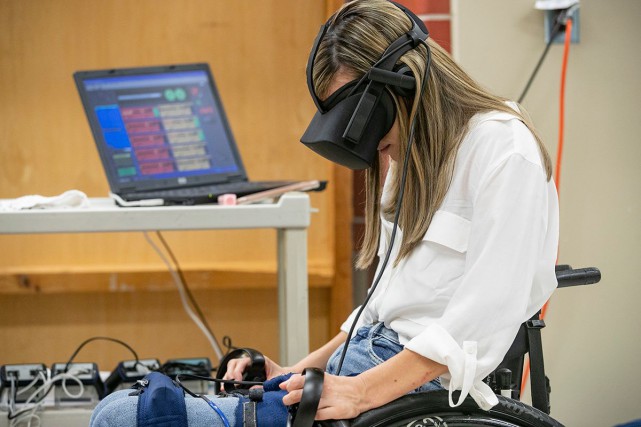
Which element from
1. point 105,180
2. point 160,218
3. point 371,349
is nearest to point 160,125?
point 160,218

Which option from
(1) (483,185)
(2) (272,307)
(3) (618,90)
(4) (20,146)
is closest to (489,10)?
(3) (618,90)

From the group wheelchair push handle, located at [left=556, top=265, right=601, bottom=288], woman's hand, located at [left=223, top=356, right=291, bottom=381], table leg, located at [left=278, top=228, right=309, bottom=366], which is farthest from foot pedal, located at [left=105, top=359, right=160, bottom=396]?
wheelchair push handle, located at [left=556, top=265, right=601, bottom=288]

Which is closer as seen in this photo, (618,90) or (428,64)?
(428,64)

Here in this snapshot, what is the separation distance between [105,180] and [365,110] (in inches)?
62.1

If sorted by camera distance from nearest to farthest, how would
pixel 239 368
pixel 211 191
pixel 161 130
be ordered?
1. pixel 239 368
2. pixel 211 191
3. pixel 161 130

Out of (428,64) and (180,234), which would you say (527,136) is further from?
(180,234)

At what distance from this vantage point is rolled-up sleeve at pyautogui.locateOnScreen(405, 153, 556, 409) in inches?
38.9

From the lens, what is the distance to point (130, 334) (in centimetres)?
252

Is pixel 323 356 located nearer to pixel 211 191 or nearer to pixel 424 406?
pixel 424 406

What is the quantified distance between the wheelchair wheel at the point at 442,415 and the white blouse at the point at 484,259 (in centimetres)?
2

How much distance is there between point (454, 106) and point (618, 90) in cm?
89

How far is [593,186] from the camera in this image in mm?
1885

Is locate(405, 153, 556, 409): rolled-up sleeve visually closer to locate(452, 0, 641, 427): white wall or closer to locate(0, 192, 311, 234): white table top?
locate(0, 192, 311, 234): white table top

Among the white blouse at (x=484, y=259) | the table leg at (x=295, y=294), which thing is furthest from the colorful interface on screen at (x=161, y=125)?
the white blouse at (x=484, y=259)
